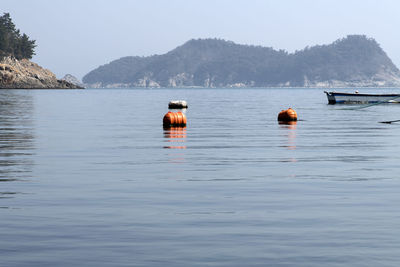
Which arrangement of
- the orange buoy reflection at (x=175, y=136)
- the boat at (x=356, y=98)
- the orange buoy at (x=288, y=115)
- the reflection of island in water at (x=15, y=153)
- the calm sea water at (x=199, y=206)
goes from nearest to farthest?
the calm sea water at (x=199, y=206)
the reflection of island in water at (x=15, y=153)
the orange buoy reflection at (x=175, y=136)
the orange buoy at (x=288, y=115)
the boat at (x=356, y=98)

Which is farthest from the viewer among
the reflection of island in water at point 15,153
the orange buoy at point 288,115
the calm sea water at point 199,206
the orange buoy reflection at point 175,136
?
the orange buoy at point 288,115

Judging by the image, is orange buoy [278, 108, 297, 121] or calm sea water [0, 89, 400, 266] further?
orange buoy [278, 108, 297, 121]

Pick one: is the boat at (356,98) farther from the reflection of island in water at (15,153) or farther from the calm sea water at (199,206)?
the calm sea water at (199,206)

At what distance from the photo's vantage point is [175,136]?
140 feet

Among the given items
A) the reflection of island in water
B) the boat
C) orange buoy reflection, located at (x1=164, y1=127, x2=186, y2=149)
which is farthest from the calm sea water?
the boat

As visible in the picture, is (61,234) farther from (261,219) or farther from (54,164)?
(54,164)

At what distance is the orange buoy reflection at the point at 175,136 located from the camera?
35.6 metres

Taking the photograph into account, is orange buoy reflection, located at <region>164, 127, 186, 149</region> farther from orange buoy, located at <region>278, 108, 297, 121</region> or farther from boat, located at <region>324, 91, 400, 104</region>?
boat, located at <region>324, 91, 400, 104</region>

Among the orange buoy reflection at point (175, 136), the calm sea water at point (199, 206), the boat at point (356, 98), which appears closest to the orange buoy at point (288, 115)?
the orange buoy reflection at point (175, 136)

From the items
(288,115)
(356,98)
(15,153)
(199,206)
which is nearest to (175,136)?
(15,153)

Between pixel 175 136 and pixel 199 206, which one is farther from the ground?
pixel 199 206

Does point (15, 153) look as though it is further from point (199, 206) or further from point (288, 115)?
point (288, 115)

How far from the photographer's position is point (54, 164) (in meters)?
26.1

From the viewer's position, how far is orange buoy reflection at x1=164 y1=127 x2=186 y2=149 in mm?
35625
